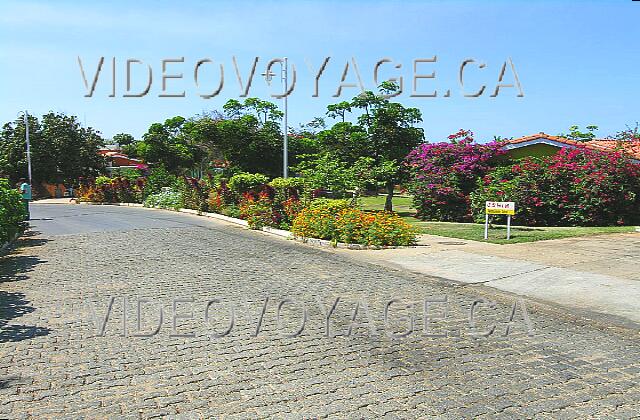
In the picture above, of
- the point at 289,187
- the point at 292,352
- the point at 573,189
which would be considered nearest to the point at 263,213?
the point at 289,187

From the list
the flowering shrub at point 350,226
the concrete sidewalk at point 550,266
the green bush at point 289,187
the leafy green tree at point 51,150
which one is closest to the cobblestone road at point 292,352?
A: the concrete sidewalk at point 550,266

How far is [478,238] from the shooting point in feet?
46.7

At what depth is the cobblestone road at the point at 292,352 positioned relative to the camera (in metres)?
4.41

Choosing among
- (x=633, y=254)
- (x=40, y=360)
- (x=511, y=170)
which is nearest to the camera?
(x=40, y=360)

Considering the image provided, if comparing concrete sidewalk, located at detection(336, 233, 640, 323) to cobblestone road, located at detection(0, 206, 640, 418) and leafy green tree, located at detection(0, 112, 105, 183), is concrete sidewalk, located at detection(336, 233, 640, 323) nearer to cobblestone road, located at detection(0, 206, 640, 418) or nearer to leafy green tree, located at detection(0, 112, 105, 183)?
cobblestone road, located at detection(0, 206, 640, 418)

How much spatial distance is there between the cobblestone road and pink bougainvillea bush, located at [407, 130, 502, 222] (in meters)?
11.6

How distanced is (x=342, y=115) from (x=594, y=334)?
20.1 m

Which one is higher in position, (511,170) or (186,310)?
(511,170)

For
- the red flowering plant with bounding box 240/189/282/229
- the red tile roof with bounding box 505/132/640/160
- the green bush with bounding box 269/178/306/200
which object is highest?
the red tile roof with bounding box 505/132/640/160

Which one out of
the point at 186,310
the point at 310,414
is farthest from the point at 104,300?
the point at 310,414

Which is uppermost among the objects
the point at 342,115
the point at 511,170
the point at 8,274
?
the point at 342,115

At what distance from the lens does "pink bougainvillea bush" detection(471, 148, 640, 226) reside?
56.7 feet

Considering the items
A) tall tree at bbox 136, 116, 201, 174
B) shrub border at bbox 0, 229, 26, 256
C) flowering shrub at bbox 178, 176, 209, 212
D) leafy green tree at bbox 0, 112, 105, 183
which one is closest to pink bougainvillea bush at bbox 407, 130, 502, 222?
flowering shrub at bbox 178, 176, 209, 212

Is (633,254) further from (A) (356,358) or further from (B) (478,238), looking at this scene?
(A) (356,358)
